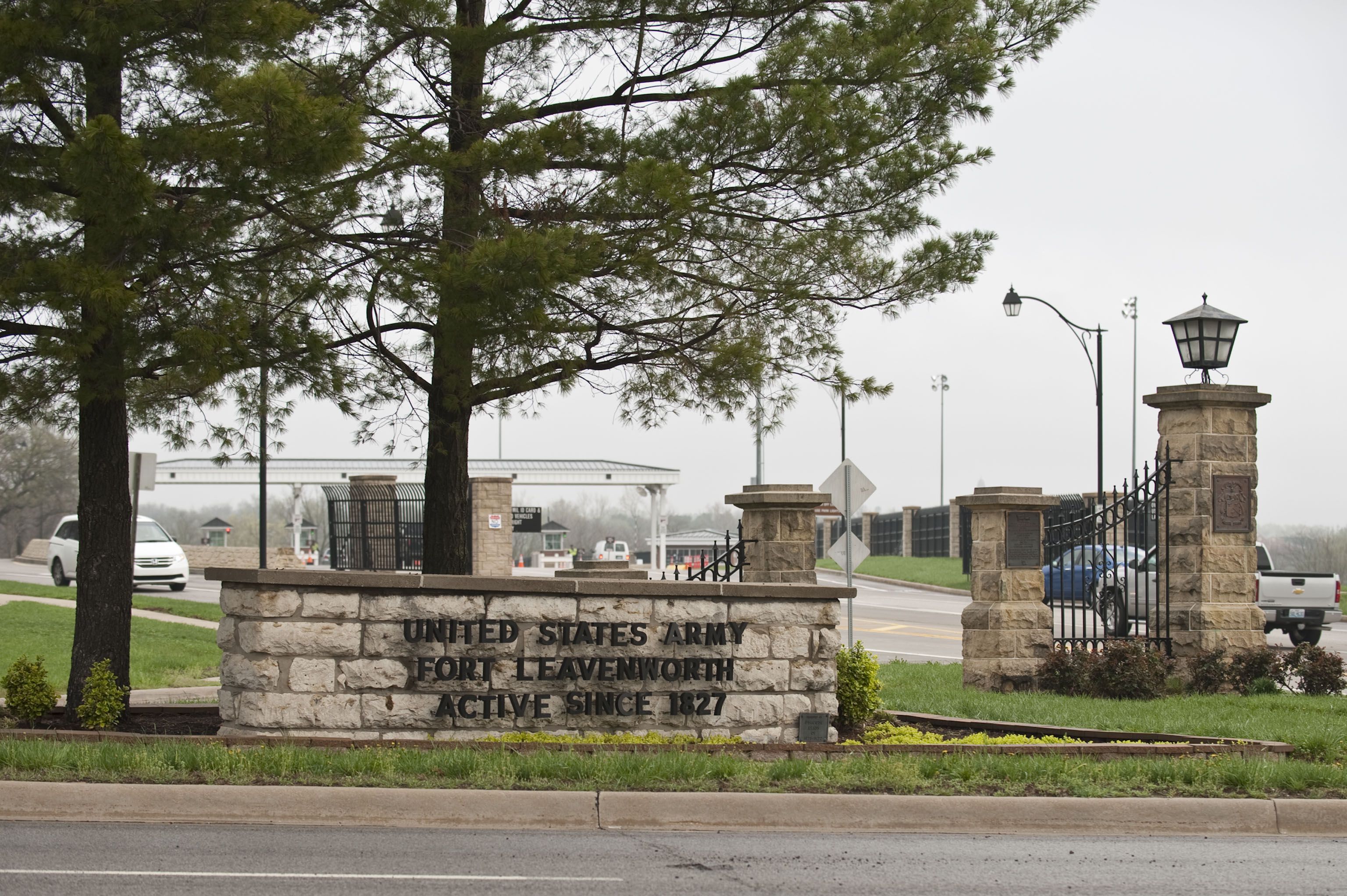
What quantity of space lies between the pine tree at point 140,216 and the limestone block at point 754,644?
13.5ft

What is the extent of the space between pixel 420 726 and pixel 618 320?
12.7 ft

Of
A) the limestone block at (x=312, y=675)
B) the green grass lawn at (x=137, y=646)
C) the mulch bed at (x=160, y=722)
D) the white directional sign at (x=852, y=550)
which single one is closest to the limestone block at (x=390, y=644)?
the limestone block at (x=312, y=675)

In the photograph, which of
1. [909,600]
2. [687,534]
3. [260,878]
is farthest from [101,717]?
[687,534]

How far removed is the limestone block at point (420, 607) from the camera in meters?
9.31

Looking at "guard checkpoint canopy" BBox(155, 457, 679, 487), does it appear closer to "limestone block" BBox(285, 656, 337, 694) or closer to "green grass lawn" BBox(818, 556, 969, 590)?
"green grass lawn" BBox(818, 556, 969, 590)

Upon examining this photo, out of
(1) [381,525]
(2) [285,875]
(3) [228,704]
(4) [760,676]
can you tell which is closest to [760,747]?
(4) [760,676]

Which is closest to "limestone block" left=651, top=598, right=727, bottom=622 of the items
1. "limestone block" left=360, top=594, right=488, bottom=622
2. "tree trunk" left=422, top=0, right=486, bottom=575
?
"limestone block" left=360, top=594, right=488, bottom=622

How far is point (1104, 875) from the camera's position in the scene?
6648 mm

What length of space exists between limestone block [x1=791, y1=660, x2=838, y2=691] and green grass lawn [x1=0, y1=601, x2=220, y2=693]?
822 cm

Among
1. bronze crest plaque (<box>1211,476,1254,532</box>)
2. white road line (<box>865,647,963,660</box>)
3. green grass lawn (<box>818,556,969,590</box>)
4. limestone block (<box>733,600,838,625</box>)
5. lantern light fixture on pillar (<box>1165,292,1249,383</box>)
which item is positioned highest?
lantern light fixture on pillar (<box>1165,292,1249,383</box>)

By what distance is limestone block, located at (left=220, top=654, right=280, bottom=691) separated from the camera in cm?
909

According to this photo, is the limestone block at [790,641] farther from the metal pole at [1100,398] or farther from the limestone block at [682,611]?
the metal pole at [1100,398]

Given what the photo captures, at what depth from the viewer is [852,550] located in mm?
18016

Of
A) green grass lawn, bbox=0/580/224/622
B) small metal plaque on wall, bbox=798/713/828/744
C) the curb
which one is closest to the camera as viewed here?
the curb
